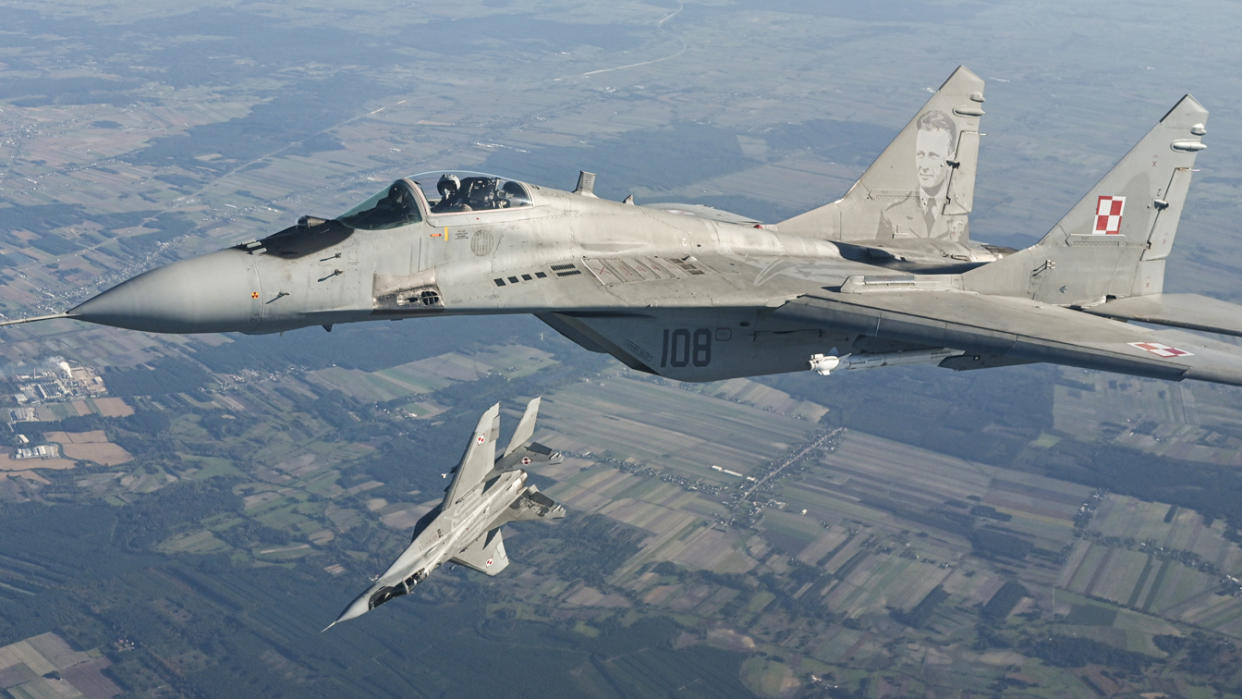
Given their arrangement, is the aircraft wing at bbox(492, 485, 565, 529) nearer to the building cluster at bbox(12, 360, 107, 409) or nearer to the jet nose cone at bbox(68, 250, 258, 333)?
the jet nose cone at bbox(68, 250, 258, 333)

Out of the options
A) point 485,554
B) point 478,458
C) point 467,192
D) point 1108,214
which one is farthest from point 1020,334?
point 485,554

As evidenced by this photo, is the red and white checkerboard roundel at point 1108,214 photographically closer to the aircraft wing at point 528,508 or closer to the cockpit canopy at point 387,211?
the cockpit canopy at point 387,211

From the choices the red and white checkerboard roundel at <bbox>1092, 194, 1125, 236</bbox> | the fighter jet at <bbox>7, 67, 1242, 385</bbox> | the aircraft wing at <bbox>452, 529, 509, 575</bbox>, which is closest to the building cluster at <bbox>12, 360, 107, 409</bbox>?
the aircraft wing at <bbox>452, 529, 509, 575</bbox>

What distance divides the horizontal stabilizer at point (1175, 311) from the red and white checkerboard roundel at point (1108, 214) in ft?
4.94

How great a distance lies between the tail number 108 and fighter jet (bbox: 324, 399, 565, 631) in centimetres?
1555

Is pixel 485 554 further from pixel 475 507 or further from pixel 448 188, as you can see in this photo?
pixel 448 188

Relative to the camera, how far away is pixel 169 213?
17925cm

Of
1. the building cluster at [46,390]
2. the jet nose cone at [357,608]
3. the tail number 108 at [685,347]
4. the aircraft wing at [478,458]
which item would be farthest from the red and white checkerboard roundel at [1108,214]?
the building cluster at [46,390]

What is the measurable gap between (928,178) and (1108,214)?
4.60 m

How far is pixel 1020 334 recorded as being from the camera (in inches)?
754

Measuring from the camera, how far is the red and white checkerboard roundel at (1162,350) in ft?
61.2

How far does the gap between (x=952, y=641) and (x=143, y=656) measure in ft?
255

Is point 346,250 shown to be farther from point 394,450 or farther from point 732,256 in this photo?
point 394,450

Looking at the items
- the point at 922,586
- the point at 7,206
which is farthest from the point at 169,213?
the point at 922,586
